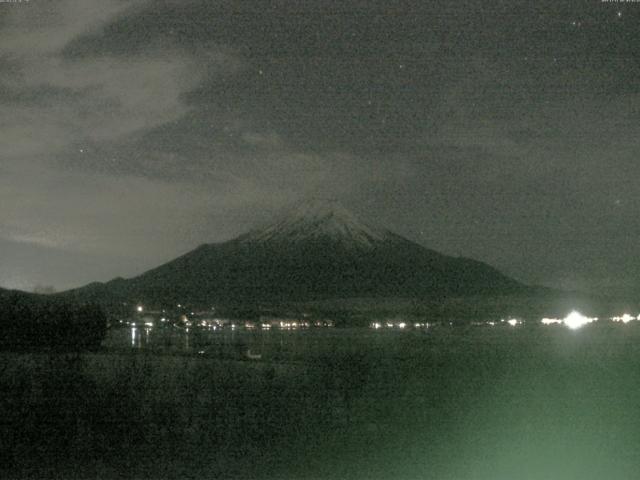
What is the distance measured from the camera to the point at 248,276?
153 meters

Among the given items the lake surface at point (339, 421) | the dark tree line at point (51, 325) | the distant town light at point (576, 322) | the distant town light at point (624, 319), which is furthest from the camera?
the distant town light at point (624, 319)

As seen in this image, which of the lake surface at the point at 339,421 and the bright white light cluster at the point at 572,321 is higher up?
the bright white light cluster at the point at 572,321

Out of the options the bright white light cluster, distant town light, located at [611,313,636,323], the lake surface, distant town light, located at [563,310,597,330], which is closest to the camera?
the lake surface

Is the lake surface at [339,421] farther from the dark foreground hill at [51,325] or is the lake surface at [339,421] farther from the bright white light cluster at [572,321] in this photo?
the bright white light cluster at [572,321]

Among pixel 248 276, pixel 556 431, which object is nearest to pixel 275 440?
pixel 556 431

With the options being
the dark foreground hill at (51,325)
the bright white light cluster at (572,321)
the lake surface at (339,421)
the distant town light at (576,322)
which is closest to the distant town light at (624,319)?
the bright white light cluster at (572,321)

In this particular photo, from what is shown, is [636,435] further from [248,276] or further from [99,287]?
[99,287]

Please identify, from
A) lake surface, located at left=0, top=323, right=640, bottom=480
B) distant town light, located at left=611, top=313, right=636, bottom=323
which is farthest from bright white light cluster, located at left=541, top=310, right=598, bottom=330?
lake surface, located at left=0, top=323, right=640, bottom=480

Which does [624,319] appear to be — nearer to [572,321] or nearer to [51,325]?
[572,321]

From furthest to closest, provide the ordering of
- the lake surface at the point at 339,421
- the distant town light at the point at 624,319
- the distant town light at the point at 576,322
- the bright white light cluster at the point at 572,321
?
1. the distant town light at the point at 624,319
2. the bright white light cluster at the point at 572,321
3. the distant town light at the point at 576,322
4. the lake surface at the point at 339,421

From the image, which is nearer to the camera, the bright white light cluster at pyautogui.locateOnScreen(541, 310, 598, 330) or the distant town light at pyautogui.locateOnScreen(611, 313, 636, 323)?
the bright white light cluster at pyautogui.locateOnScreen(541, 310, 598, 330)

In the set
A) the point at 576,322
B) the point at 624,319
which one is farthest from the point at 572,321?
the point at 624,319

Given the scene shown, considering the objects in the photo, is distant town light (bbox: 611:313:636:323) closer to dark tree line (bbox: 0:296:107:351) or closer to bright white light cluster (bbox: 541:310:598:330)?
bright white light cluster (bbox: 541:310:598:330)

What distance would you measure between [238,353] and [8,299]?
567 inches
